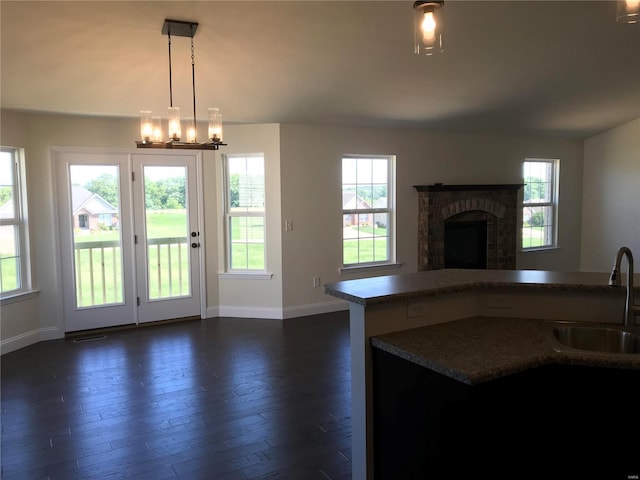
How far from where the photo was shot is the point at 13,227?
464 centimetres

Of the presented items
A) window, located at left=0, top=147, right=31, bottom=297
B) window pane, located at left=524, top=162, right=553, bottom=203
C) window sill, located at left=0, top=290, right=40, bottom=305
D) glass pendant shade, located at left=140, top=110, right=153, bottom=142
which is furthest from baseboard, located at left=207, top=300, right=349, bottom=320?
window pane, located at left=524, top=162, right=553, bottom=203

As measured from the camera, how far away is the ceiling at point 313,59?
325 cm

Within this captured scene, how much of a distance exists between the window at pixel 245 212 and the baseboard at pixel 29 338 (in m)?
1.98

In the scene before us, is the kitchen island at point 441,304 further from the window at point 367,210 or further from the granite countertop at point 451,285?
the window at point 367,210

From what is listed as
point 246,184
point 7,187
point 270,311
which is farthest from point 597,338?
point 7,187

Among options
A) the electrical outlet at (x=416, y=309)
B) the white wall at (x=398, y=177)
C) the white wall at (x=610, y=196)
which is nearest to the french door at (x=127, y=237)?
the white wall at (x=398, y=177)

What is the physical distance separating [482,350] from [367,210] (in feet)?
14.5

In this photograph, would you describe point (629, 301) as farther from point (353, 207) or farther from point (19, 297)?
point (19, 297)

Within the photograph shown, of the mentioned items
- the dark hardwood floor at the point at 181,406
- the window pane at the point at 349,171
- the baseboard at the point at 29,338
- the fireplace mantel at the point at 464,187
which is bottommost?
the dark hardwood floor at the point at 181,406

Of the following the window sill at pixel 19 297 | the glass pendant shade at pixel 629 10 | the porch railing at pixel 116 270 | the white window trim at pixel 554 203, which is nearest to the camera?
the glass pendant shade at pixel 629 10

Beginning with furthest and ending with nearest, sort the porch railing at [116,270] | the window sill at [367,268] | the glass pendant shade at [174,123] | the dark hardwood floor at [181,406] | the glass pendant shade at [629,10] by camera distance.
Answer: the window sill at [367,268], the porch railing at [116,270], the glass pendant shade at [174,123], the dark hardwood floor at [181,406], the glass pendant shade at [629,10]

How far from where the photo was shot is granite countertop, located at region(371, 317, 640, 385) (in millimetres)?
1659

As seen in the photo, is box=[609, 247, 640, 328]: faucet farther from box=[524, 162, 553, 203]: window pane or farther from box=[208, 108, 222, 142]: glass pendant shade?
box=[524, 162, 553, 203]: window pane

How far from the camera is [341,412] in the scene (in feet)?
10.3
